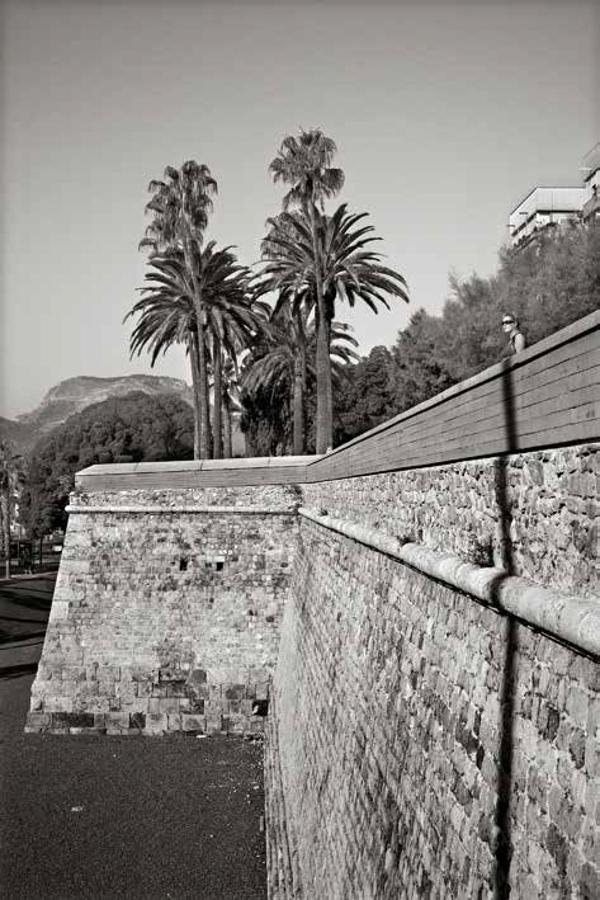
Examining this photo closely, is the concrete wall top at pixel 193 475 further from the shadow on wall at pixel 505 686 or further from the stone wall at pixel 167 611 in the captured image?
the shadow on wall at pixel 505 686

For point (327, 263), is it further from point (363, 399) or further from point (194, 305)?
point (363, 399)

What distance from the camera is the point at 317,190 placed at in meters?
22.1

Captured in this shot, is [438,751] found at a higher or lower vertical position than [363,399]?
lower

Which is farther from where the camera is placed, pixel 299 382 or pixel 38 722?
pixel 299 382

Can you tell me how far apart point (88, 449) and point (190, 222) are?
2858 centimetres

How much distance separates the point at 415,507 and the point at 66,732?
11.0 meters

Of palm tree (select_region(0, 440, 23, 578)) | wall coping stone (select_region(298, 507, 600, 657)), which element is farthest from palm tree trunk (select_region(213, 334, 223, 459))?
palm tree (select_region(0, 440, 23, 578))

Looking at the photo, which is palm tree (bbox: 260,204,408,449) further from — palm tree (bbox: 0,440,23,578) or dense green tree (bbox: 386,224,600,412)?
palm tree (bbox: 0,440,23,578)

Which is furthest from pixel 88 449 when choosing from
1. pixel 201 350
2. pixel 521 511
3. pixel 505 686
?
pixel 505 686

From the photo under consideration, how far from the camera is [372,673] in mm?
6617

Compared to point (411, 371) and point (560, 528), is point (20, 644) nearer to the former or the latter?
point (411, 371)

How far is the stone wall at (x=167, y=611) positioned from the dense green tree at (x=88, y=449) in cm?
3251

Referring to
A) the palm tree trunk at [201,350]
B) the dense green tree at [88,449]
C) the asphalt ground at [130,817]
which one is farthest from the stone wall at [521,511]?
the dense green tree at [88,449]

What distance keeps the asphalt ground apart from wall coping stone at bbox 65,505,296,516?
4.08 metres
